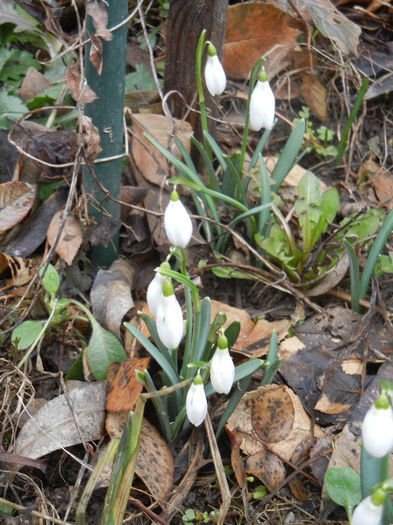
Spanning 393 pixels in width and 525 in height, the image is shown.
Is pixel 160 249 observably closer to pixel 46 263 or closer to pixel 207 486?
pixel 46 263

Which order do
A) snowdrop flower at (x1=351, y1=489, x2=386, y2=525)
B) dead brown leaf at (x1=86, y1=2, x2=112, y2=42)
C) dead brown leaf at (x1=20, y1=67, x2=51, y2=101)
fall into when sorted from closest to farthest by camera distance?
snowdrop flower at (x1=351, y1=489, x2=386, y2=525) → dead brown leaf at (x1=86, y1=2, x2=112, y2=42) → dead brown leaf at (x1=20, y1=67, x2=51, y2=101)

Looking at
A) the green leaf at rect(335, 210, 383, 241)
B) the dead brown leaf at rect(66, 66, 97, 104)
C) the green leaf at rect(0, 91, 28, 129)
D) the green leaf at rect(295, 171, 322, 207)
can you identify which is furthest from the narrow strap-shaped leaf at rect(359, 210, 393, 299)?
the green leaf at rect(0, 91, 28, 129)

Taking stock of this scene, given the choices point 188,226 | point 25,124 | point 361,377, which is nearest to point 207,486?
point 361,377

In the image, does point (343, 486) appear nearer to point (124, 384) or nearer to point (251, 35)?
point (124, 384)

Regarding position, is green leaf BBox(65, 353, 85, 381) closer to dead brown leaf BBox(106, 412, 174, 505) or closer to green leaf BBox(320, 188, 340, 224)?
dead brown leaf BBox(106, 412, 174, 505)

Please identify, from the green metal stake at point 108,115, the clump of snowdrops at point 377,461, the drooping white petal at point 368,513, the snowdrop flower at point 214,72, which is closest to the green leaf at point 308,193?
the snowdrop flower at point 214,72

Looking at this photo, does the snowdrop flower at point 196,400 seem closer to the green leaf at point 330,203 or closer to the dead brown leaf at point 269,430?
the dead brown leaf at point 269,430
